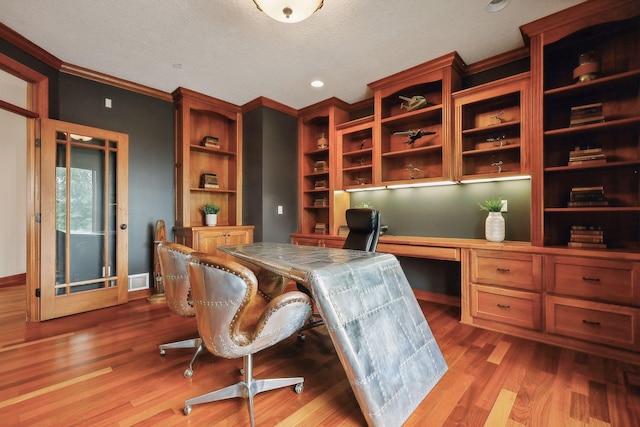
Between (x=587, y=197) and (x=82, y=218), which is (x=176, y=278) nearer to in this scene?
(x=82, y=218)

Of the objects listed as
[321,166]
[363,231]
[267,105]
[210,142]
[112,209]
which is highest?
[267,105]

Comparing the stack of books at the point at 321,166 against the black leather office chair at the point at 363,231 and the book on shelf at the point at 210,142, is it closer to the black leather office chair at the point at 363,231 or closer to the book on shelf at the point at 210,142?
the book on shelf at the point at 210,142

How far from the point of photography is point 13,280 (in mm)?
4371

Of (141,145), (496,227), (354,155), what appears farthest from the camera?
(354,155)

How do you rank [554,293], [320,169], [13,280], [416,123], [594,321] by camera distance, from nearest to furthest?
[594,321]
[554,293]
[416,123]
[13,280]
[320,169]

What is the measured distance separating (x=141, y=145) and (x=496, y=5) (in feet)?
13.3

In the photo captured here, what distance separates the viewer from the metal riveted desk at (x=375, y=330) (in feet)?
4.65

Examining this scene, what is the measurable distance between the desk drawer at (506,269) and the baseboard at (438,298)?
2.36 ft

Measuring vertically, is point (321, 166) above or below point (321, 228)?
above

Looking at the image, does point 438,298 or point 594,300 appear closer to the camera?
point 594,300

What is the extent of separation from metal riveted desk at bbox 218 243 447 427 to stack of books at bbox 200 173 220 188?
261cm

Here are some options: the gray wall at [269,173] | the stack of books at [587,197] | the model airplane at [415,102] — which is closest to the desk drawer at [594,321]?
the stack of books at [587,197]

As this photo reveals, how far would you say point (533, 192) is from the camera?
8.46 feet

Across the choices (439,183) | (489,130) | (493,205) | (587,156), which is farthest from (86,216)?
Result: (587,156)
